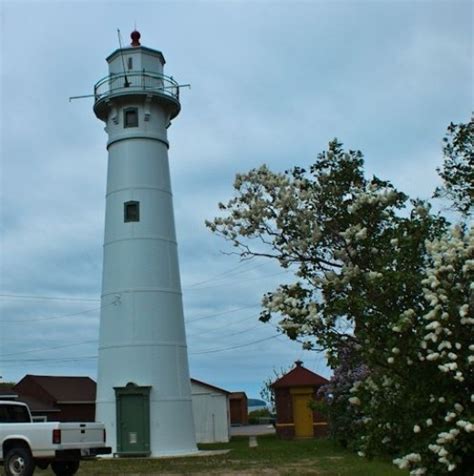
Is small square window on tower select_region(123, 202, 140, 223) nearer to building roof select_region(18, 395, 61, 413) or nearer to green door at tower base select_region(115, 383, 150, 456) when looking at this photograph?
green door at tower base select_region(115, 383, 150, 456)

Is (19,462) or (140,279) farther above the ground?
(140,279)

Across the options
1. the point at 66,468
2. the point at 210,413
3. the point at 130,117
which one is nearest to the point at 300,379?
the point at 210,413

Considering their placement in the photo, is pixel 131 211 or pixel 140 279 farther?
pixel 131 211

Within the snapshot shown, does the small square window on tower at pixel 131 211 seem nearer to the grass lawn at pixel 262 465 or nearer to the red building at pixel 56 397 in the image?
the grass lawn at pixel 262 465

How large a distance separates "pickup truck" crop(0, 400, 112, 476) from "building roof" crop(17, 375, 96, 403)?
18994 mm

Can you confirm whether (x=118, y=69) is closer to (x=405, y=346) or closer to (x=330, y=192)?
(x=330, y=192)

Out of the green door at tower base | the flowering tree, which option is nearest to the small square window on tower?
the green door at tower base

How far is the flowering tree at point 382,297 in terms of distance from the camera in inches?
249

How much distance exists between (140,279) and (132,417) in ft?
15.0

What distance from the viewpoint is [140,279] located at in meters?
24.1

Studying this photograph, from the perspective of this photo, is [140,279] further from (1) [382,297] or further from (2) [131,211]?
(1) [382,297]

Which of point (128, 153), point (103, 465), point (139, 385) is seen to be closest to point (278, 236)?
point (103, 465)

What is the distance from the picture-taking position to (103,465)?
65.2ft

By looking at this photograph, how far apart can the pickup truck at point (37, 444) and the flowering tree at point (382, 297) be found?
7383 millimetres
